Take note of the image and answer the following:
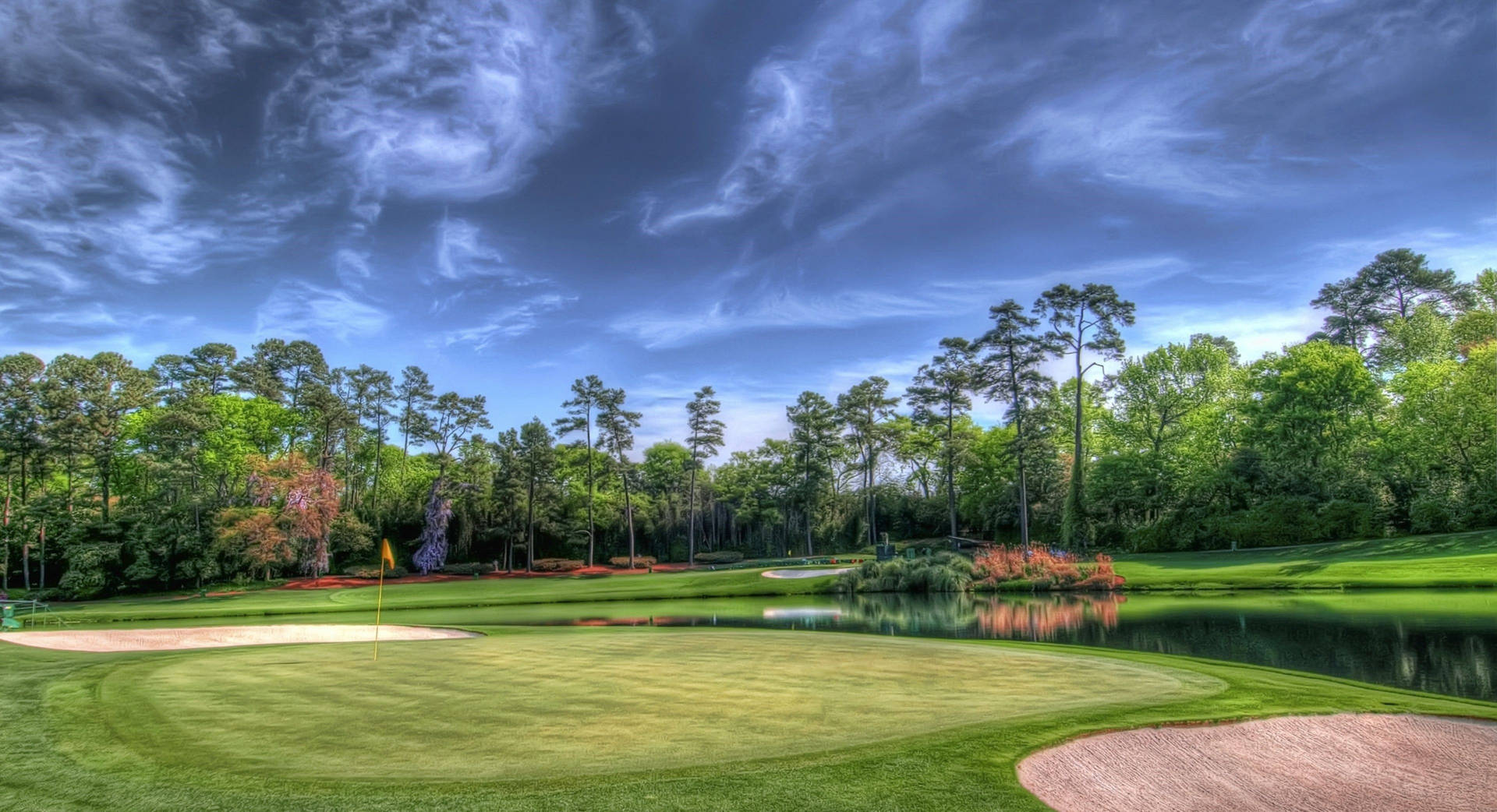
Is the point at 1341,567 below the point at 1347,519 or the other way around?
below

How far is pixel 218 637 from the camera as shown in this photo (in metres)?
19.8

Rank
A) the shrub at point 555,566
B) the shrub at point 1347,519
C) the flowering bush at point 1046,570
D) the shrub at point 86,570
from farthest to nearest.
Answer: the shrub at point 555,566 < the shrub at point 86,570 < the shrub at point 1347,519 < the flowering bush at point 1046,570

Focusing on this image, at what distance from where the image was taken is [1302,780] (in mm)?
6168

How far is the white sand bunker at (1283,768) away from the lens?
5707mm

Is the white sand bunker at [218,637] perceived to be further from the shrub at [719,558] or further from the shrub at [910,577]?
the shrub at [719,558]

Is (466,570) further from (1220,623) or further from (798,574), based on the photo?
(1220,623)

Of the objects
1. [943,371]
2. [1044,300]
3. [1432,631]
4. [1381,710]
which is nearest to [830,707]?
[1381,710]

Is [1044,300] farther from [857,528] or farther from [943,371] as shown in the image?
[857,528]

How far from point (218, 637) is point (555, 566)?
3265 centimetres

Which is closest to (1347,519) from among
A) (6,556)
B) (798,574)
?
(798,574)

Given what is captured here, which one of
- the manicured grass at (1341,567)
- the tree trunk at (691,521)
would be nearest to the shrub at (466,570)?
the tree trunk at (691,521)

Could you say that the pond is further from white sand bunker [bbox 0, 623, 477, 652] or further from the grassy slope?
white sand bunker [bbox 0, 623, 477, 652]

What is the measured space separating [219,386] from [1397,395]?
89444 millimetres

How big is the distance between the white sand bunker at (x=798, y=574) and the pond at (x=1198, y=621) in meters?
5.39
